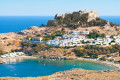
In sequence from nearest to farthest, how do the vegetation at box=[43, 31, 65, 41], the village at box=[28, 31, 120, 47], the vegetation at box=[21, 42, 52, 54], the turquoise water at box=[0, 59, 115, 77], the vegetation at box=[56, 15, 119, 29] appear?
the turquoise water at box=[0, 59, 115, 77] → the vegetation at box=[21, 42, 52, 54] → the village at box=[28, 31, 120, 47] → the vegetation at box=[43, 31, 65, 41] → the vegetation at box=[56, 15, 119, 29]

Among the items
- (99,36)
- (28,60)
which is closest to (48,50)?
(28,60)

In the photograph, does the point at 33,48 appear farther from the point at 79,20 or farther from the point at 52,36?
the point at 79,20

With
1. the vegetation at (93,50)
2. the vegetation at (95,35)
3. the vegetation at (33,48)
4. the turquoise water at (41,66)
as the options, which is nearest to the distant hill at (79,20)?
the vegetation at (95,35)

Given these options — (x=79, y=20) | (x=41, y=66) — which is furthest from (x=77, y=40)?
(x=41, y=66)

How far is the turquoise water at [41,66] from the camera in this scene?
152 ft

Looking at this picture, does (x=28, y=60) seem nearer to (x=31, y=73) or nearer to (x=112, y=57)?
(x=31, y=73)

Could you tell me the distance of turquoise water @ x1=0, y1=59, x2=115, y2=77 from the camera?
4630 cm

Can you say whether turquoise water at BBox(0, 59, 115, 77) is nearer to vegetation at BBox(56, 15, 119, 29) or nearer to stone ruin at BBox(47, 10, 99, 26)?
vegetation at BBox(56, 15, 119, 29)

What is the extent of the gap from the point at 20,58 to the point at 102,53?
21356mm

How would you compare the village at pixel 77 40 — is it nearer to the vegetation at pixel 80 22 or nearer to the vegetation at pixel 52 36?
the vegetation at pixel 52 36

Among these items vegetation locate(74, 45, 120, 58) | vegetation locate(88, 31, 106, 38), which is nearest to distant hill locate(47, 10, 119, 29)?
vegetation locate(88, 31, 106, 38)

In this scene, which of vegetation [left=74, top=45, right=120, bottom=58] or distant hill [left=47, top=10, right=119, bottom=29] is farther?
distant hill [left=47, top=10, right=119, bottom=29]

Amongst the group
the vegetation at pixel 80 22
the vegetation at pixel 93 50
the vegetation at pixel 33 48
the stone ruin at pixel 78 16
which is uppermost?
the stone ruin at pixel 78 16

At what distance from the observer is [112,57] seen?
56.8 metres
